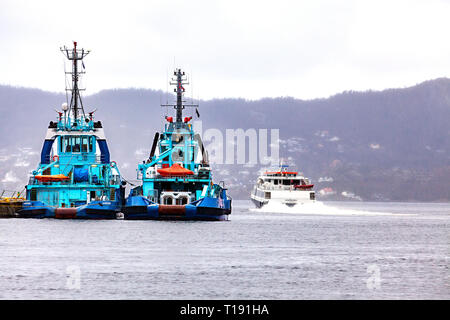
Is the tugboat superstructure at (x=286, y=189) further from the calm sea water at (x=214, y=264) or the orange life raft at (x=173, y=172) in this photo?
the calm sea water at (x=214, y=264)

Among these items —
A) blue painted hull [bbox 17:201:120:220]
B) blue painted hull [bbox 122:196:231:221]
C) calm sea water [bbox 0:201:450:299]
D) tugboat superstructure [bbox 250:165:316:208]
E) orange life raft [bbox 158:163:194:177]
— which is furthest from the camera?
tugboat superstructure [bbox 250:165:316:208]

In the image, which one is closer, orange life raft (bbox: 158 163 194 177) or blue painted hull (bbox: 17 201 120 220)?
A: orange life raft (bbox: 158 163 194 177)

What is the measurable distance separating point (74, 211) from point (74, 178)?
5069 millimetres

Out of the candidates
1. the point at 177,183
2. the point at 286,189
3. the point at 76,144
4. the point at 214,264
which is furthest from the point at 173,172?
the point at 286,189

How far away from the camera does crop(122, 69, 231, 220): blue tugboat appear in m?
92.4

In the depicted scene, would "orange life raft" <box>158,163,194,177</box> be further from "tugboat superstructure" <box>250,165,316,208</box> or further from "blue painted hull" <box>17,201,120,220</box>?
"tugboat superstructure" <box>250,165,316,208</box>

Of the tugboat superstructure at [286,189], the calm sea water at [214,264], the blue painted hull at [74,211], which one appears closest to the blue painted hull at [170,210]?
the blue painted hull at [74,211]

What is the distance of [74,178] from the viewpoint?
100250mm

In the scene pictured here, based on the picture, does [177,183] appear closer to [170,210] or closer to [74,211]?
[170,210]

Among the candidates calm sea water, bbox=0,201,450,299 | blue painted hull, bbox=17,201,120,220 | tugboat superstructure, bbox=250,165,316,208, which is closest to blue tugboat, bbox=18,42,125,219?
blue painted hull, bbox=17,201,120,220

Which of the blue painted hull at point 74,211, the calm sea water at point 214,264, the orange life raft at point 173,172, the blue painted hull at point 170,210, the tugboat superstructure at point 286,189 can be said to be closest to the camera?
the calm sea water at point 214,264

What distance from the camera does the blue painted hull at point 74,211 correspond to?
96.1 meters

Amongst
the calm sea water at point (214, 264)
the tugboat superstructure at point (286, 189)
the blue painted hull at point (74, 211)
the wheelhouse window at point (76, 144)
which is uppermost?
the wheelhouse window at point (76, 144)

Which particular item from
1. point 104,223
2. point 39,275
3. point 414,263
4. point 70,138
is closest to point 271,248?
point 414,263
